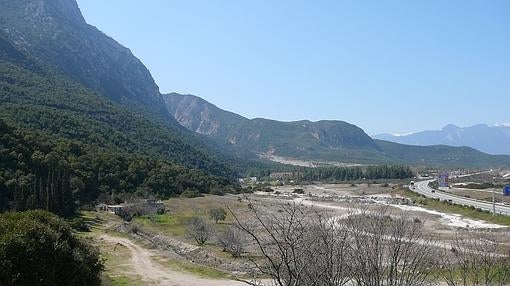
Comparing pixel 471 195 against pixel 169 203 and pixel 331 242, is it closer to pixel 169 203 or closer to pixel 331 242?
pixel 169 203

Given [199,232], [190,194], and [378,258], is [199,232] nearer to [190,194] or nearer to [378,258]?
[378,258]

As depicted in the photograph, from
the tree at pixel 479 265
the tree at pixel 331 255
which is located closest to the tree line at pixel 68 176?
the tree at pixel 479 265

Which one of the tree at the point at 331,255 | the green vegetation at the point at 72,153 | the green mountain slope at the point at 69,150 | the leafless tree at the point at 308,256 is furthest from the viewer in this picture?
the green mountain slope at the point at 69,150

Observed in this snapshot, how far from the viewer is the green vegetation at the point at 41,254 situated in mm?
23281

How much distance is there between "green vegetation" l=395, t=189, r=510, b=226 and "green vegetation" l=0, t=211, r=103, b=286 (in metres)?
50.0

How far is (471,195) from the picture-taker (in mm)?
106625

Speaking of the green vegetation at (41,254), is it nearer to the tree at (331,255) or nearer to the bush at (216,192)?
the tree at (331,255)

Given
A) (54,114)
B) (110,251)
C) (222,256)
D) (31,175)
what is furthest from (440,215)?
(54,114)

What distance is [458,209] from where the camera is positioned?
78812 millimetres

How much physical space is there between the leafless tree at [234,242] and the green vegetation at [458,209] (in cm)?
3398

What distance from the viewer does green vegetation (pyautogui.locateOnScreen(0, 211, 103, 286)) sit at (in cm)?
2328

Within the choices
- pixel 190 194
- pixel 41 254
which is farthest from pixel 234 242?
pixel 190 194

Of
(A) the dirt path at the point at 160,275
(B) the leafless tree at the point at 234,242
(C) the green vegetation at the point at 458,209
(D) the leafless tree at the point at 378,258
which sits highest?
(D) the leafless tree at the point at 378,258

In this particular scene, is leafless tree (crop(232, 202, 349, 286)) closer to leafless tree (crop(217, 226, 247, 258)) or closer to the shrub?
leafless tree (crop(217, 226, 247, 258))
